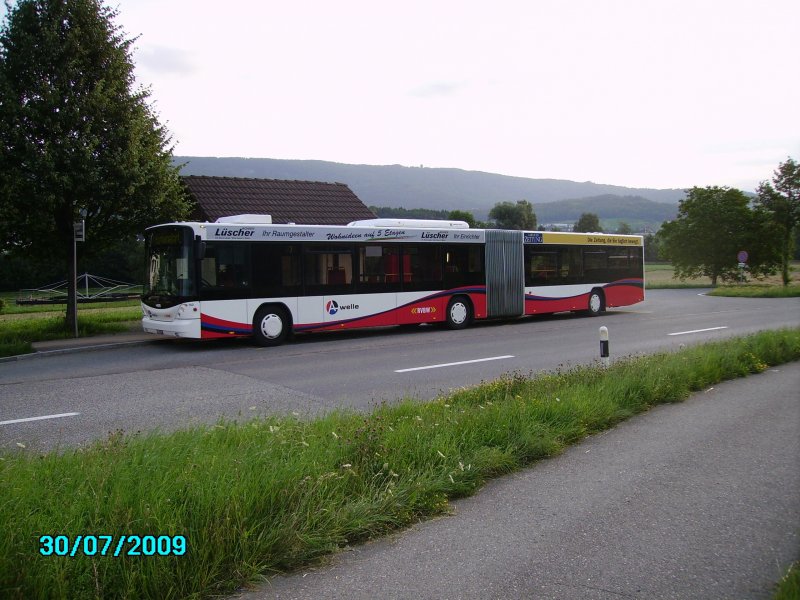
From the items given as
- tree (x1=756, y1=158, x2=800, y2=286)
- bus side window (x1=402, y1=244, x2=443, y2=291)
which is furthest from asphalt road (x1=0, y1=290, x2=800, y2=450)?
tree (x1=756, y1=158, x2=800, y2=286)

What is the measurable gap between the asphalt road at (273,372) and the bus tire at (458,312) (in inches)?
21.7

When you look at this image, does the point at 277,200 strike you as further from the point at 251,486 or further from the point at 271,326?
the point at 251,486

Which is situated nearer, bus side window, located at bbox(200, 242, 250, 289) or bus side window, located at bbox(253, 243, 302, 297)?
bus side window, located at bbox(200, 242, 250, 289)

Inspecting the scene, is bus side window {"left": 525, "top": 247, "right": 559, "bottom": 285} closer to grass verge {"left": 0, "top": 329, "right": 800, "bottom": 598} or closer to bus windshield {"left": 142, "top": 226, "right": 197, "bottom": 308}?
bus windshield {"left": 142, "top": 226, "right": 197, "bottom": 308}

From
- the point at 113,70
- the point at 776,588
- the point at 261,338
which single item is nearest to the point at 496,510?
the point at 776,588

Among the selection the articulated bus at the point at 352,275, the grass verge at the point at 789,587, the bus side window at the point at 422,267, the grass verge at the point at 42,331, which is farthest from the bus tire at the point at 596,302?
the grass verge at the point at 789,587

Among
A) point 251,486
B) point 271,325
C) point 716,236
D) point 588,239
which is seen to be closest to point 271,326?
point 271,325

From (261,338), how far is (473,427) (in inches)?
409

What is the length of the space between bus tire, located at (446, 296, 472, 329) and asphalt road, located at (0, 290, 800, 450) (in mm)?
551

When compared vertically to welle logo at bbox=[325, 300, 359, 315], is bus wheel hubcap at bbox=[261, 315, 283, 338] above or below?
below

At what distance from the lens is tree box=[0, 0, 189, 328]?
1616cm

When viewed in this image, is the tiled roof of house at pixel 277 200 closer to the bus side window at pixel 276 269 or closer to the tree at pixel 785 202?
the bus side window at pixel 276 269

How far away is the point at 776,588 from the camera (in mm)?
3867

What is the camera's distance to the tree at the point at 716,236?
54906 millimetres
